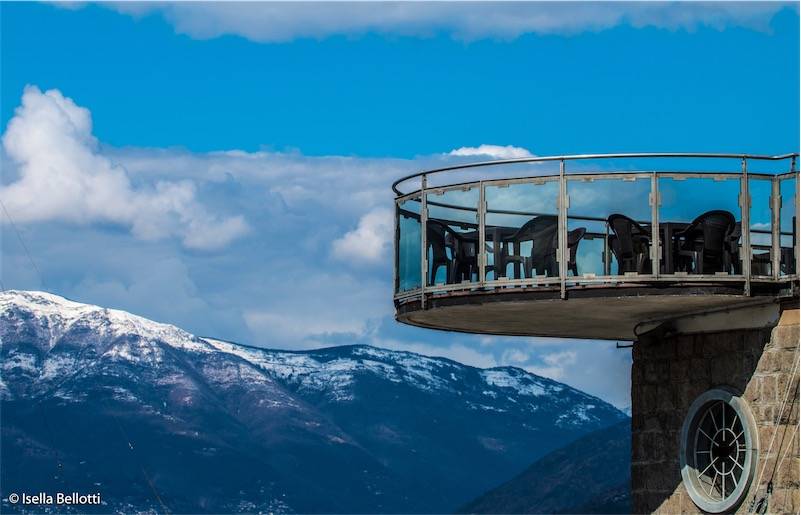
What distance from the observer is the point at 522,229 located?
59.0 feet

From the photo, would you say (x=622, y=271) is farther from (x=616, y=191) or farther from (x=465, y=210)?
(x=465, y=210)

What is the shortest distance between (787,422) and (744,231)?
218cm

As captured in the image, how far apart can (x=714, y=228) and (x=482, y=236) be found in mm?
2647

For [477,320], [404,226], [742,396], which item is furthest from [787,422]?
[404,226]

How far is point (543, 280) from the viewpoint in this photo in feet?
57.0

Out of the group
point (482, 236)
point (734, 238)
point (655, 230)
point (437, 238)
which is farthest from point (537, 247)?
point (734, 238)

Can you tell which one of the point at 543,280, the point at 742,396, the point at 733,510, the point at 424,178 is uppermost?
the point at 424,178

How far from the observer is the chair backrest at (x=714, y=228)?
686 inches

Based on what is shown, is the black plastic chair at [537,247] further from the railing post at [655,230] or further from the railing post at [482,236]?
the railing post at [655,230]

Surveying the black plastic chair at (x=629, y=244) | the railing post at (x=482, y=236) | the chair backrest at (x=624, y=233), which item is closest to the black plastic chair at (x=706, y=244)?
the black plastic chair at (x=629, y=244)

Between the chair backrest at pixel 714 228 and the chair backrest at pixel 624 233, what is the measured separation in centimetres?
64

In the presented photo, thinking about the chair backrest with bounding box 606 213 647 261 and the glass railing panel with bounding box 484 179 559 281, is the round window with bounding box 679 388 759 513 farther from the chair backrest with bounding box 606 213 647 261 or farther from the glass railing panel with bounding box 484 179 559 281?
the glass railing panel with bounding box 484 179 559 281

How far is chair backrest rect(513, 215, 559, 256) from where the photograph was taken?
17.6 m

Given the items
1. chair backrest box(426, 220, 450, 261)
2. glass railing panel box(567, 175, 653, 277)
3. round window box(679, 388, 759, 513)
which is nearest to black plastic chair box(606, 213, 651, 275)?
glass railing panel box(567, 175, 653, 277)
